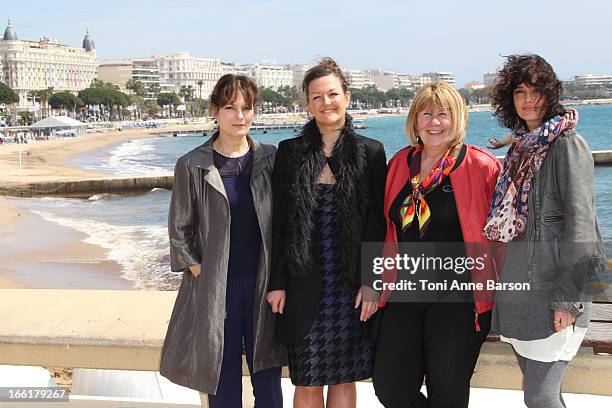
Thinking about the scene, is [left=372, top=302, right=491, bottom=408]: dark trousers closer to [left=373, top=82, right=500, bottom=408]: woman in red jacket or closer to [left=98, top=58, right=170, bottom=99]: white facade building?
[left=373, top=82, right=500, bottom=408]: woman in red jacket

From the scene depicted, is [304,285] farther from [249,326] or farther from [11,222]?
[11,222]

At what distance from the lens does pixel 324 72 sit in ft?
8.41

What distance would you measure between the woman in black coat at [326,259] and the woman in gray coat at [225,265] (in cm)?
9

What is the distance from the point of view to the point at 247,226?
259 cm

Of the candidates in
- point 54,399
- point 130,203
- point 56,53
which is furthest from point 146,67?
point 54,399

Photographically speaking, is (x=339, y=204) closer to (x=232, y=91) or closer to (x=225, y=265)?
(x=225, y=265)

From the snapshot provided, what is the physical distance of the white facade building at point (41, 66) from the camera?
119875 mm

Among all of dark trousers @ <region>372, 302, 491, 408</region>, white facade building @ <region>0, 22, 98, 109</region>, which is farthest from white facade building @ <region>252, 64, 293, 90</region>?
dark trousers @ <region>372, 302, 491, 408</region>

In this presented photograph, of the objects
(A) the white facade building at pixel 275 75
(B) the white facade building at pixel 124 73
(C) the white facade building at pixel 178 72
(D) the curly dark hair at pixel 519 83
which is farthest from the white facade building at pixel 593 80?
(D) the curly dark hair at pixel 519 83

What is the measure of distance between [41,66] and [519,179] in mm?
135473

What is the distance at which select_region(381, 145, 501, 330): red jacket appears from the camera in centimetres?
237

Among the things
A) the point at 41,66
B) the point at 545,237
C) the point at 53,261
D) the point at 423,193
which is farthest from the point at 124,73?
the point at 545,237

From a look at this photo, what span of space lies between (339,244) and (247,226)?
35cm

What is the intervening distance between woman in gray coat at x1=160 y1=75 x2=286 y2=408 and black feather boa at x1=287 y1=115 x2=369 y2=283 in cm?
14
